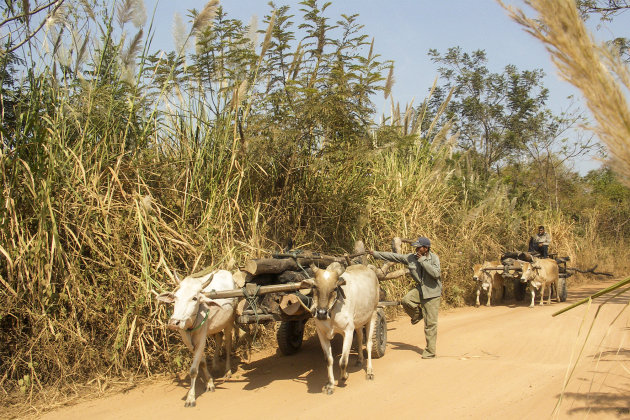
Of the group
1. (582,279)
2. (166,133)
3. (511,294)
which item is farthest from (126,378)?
(582,279)

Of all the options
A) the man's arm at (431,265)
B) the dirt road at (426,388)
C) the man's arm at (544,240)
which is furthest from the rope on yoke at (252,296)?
the man's arm at (544,240)

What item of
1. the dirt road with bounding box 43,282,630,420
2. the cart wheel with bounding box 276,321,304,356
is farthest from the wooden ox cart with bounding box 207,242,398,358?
the cart wheel with bounding box 276,321,304,356

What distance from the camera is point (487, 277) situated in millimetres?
12742

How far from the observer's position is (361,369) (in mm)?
6934

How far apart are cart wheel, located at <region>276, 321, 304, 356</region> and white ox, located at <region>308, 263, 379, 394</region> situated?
1083 millimetres

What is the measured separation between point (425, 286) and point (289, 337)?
2.09 m

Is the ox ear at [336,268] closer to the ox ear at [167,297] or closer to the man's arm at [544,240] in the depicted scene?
the ox ear at [167,297]

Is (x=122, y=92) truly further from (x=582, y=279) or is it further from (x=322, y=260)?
(x=582, y=279)

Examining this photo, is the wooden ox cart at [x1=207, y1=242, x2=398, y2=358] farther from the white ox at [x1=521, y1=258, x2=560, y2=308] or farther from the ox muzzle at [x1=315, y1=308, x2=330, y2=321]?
the white ox at [x1=521, y1=258, x2=560, y2=308]

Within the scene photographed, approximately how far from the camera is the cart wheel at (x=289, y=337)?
24.6 feet

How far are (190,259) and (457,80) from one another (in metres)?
16.4

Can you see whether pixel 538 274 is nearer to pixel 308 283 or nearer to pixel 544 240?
pixel 544 240

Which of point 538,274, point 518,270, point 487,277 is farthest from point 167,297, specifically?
point 538,274

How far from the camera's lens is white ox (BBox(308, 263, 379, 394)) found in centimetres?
584
